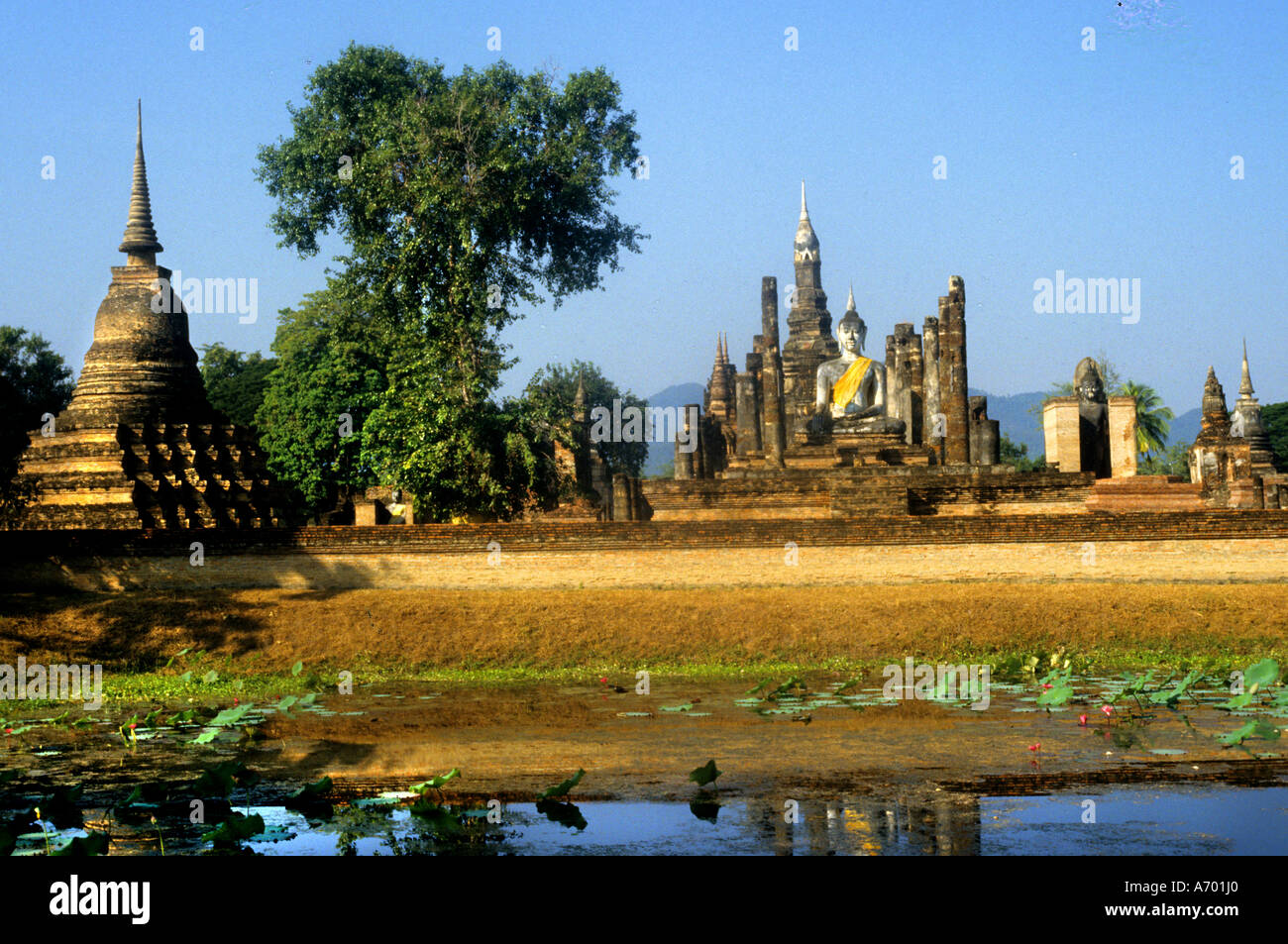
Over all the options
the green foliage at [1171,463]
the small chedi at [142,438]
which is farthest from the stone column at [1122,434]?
the green foliage at [1171,463]

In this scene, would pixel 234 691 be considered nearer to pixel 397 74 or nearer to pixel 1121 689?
pixel 1121 689

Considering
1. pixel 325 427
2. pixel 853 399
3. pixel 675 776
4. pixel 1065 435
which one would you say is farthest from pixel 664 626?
pixel 325 427

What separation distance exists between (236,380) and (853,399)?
2970cm

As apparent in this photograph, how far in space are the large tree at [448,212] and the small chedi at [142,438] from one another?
2.80 m

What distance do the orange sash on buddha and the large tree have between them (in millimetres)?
5831

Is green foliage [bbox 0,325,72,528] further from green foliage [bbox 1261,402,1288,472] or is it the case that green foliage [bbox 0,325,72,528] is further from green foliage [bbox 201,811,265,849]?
green foliage [bbox 1261,402,1288,472]

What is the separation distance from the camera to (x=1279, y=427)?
6738cm

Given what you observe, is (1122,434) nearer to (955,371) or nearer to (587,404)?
(955,371)

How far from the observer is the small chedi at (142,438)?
24.7 meters

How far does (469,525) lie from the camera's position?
1952cm

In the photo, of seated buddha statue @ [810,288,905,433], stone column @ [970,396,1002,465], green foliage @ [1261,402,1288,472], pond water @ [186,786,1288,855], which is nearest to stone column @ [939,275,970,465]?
stone column @ [970,396,1002,465]

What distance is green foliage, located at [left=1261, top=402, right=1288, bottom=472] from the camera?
6538 cm

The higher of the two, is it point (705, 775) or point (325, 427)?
point (325, 427)
